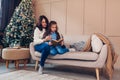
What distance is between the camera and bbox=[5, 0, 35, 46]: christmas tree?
4602 millimetres

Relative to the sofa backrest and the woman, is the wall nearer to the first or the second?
the sofa backrest

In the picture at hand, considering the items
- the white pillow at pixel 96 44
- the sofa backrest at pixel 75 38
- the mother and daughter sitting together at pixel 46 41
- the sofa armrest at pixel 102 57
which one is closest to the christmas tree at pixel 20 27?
the mother and daughter sitting together at pixel 46 41

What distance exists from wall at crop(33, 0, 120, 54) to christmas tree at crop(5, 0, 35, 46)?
66cm

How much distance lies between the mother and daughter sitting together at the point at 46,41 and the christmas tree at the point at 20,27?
3.56 ft

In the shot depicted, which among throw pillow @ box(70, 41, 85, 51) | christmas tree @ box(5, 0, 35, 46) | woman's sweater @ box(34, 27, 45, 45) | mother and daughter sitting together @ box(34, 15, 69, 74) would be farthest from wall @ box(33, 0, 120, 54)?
woman's sweater @ box(34, 27, 45, 45)

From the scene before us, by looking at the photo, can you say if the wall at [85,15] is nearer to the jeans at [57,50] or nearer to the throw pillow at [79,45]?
the throw pillow at [79,45]

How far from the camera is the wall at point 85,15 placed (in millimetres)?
4102

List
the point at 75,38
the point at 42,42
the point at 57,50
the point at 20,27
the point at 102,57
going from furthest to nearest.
→ the point at 20,27
the point at 75,38
the point at 42,42
the point at 57,50
the point at 102,57

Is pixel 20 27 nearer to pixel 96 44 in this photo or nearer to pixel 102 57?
pixel 96 44

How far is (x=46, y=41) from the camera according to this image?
3.43 m

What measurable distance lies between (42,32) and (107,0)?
180 centimetres

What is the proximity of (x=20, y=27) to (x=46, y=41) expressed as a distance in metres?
1.46

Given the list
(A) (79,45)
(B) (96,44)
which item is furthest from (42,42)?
(B) (96,44)

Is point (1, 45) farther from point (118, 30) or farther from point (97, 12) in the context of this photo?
point (118, 30)
